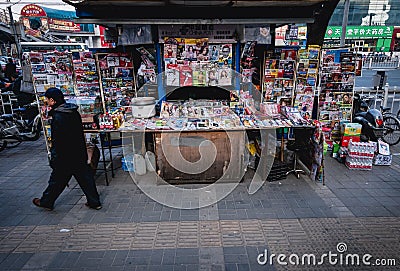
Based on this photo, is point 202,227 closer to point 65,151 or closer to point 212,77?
point 65,151

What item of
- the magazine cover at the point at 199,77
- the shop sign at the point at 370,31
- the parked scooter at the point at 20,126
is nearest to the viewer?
the magazine cover at the point at 199,77

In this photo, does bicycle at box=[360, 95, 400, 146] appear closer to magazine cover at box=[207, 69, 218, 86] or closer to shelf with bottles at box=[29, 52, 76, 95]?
magazine cover at box=[207, 69, 218, 86]

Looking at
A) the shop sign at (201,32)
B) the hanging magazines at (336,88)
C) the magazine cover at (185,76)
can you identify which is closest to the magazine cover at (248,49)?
the shop sign at (201,32)

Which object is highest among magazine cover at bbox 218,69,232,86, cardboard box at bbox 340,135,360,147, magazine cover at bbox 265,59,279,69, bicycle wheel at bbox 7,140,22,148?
magazine cover at bbox 265,59,279,69

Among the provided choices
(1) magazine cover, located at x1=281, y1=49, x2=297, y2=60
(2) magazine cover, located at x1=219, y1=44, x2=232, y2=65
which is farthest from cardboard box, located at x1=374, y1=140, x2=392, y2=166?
(2) magazine cover, located at x1=219, y1=44, x2=232, y2=65

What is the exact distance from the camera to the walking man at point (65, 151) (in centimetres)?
378

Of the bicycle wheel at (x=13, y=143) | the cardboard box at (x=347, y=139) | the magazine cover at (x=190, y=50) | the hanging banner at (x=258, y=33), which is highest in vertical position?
the hanging banner at (x=258, y=33)

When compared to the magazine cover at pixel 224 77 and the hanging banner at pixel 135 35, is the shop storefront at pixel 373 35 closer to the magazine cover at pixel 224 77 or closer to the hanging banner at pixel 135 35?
the magazine cover at pixel 224 77

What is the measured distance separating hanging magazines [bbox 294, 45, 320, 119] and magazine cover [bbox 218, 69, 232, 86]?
5.15 feet

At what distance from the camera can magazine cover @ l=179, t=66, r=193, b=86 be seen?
5605mm

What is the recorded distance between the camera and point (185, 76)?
564 cm

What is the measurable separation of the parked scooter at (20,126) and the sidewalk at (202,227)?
2466mm

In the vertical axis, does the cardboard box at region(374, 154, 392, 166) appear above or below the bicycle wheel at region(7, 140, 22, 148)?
below

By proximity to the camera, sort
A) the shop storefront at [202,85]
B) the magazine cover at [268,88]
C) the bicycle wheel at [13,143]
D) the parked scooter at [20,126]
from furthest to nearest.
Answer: the bicycle wheel at [13,143], the parked scooter at [20,126], the magazine cover at [268,88], the shop storefront at [202,85]
